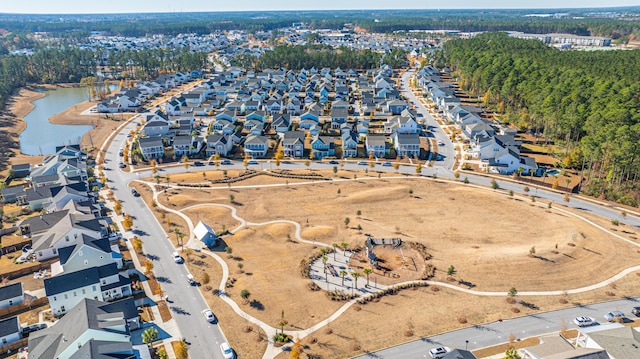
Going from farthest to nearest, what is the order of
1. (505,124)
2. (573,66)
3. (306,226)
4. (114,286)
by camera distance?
(573,66), (505,124), (306,226), (114,286)

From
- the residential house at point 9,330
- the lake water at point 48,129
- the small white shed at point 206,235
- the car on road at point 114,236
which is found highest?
the lake water at point 48,129

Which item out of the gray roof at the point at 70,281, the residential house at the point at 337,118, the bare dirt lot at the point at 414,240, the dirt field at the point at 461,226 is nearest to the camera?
the gray roof at the point at 70,281

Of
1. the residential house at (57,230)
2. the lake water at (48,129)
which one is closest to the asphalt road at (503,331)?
the residential house at (57,230)

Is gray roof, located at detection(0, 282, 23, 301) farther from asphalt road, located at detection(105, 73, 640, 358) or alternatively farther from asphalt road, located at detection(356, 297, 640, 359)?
asphalt road, located at detection(356, 297, 640, 359)

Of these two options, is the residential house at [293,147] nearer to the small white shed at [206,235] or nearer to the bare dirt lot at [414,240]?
the bare dirt lot at [414,240]

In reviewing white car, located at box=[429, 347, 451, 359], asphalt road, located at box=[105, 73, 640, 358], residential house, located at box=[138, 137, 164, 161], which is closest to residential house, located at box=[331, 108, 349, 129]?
asphalt road, located at box=[105, 73, 640, 358]

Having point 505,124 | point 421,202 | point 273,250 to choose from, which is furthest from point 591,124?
point 273,250

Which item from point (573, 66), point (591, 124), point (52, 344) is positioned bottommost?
point (52, 344)

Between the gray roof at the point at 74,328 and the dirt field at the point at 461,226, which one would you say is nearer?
the gray roof at the point at 74,328

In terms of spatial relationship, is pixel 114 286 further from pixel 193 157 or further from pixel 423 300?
pixel 193 157
